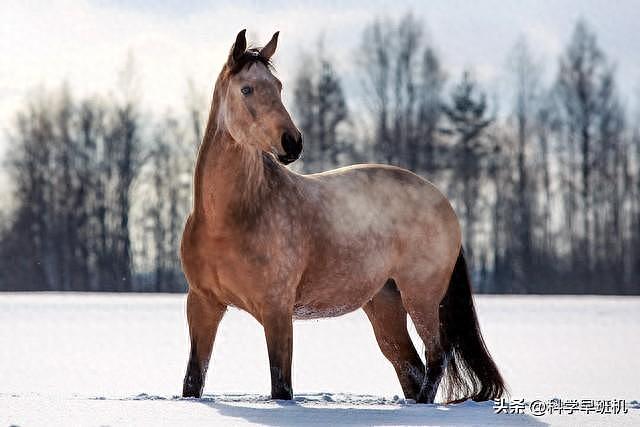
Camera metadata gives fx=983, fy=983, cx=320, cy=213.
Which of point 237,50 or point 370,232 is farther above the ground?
point 237,50

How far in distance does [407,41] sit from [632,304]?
13744 mm

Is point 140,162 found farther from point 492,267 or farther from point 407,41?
point 492,267

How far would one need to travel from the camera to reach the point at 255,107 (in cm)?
532

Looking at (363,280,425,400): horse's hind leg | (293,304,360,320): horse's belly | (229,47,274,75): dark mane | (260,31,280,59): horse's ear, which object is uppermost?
(260,31,280,59): horse's ear

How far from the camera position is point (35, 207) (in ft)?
109

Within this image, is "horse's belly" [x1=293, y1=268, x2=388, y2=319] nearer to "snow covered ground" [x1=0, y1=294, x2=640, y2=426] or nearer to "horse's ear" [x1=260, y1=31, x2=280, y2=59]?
"snow covered ground" [x1=0, y1=294, x2=640, y2=426]

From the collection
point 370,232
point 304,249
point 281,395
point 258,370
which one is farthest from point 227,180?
point 258,370

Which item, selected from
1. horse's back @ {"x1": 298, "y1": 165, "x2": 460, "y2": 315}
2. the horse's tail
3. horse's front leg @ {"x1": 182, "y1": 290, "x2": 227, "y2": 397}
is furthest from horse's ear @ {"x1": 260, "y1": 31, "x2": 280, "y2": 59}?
the horse's tail

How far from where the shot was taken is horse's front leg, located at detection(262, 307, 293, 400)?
5.43 meters

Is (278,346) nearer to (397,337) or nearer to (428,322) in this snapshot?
(428,322)

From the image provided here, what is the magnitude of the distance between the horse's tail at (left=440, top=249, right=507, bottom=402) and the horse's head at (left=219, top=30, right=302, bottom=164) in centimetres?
222

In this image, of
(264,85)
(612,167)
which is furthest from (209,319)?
(612,167)

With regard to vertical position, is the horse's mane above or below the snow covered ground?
above

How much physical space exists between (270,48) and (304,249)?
1.18m
